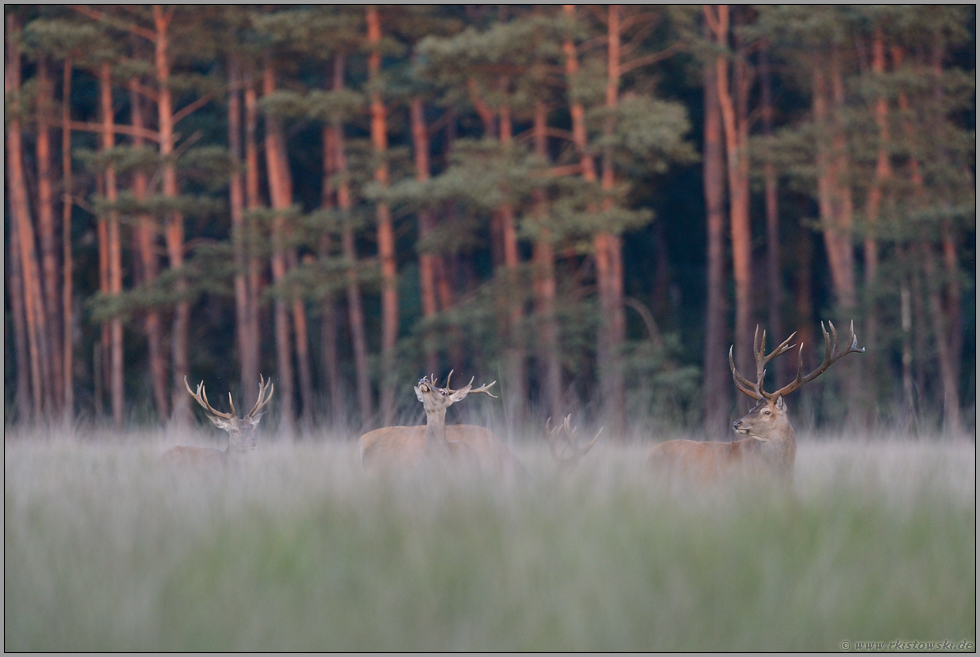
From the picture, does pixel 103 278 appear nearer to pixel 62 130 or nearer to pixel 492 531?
pixel 62 130

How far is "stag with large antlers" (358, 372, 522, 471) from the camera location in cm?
488

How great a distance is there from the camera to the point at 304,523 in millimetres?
3820

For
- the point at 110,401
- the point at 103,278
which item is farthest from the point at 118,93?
the point at 110,401

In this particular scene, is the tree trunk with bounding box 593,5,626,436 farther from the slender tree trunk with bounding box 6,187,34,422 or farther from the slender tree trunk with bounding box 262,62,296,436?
the slender tree trunk with bounding box 6,187,34,422

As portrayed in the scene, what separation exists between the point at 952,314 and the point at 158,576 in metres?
13.9

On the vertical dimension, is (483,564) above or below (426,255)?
below

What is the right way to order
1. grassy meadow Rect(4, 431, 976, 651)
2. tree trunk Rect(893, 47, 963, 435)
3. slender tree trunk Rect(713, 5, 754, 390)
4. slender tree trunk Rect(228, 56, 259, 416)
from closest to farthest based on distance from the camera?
grassy meadow Rect(4, 431, 976, 651) → tree trunk Rect(893, 47, 963, 435) → slender tree trunk Rect(713, 5, 754, 390) → slender tree trunk Rect(228, 56, 259, 416)

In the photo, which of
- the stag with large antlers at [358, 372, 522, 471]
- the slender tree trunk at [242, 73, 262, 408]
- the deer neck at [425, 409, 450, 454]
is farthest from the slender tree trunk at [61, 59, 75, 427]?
the deer neck at [425, 409, 450, 454]

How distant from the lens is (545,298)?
14.3 meters

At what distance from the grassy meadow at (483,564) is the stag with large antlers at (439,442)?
0.33 meters

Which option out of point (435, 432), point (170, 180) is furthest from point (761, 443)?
point (170, 180)

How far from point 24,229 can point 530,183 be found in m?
9.12

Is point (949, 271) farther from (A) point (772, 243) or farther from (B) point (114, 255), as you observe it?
(B) point (114, 255)

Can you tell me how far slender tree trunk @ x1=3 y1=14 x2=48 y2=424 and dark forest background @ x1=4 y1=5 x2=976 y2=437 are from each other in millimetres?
54
